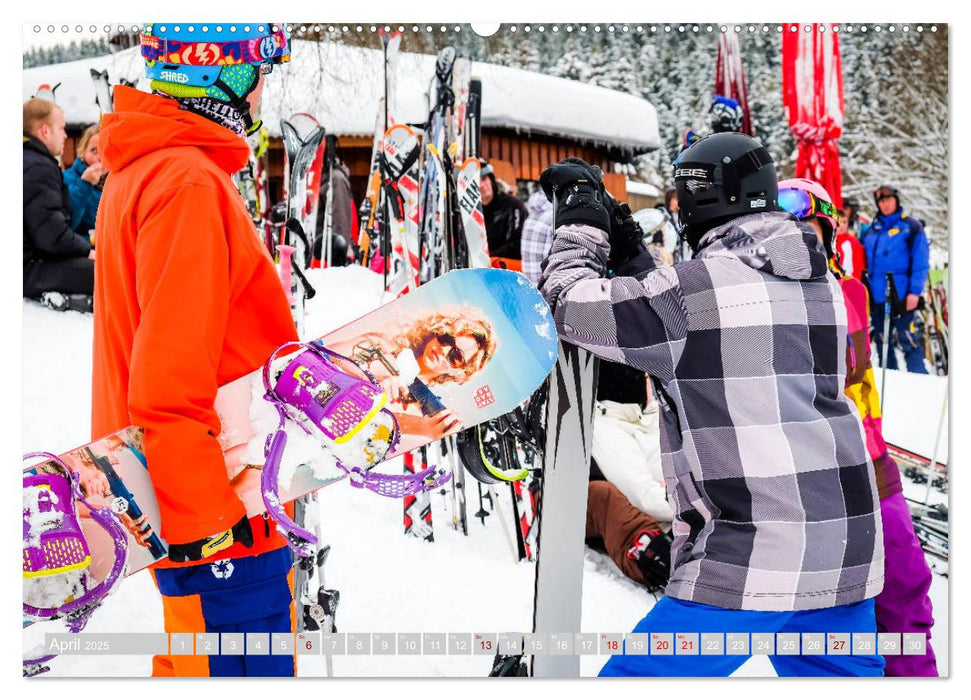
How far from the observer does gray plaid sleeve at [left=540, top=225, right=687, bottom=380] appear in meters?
1.47

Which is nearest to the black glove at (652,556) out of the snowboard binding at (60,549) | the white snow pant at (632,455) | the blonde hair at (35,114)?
the white snow pant at (632,455)

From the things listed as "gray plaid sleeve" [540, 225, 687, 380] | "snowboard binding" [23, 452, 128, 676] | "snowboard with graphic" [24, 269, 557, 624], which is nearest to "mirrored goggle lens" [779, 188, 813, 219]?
"gray plaid sleeve" [540, 225, 687, 380]

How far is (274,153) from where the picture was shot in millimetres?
3275

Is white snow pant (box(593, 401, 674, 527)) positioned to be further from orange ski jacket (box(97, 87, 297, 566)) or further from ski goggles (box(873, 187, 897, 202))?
orange ski jacket (box(97, 87, 297, 566))

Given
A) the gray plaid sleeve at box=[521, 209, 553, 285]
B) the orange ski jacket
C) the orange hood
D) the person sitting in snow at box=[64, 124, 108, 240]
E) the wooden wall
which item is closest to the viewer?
the orange ski jacket

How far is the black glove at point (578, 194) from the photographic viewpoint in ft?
5.30

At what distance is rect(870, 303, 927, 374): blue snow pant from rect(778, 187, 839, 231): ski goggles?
26.9 inches

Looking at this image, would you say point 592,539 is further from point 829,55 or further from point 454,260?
point 829,55

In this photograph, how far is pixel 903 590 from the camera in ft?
6.65

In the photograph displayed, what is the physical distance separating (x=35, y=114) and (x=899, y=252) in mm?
2595

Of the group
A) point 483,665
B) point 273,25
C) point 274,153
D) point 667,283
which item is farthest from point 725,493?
point 274,153

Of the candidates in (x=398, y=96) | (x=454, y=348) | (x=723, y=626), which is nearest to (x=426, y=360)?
(x=454, y=348)

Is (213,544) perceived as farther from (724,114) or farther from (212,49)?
(724,114)

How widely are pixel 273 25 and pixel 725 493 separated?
129cm
